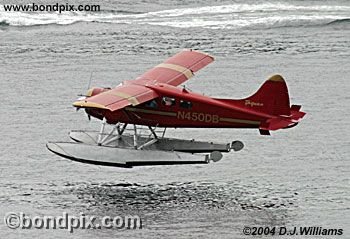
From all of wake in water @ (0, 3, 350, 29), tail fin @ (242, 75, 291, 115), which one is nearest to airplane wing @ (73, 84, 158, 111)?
tail fin @ (242, 75, 291, 115)

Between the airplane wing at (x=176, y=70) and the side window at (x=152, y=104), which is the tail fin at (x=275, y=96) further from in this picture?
the airplane wing at (x=176, y=70)

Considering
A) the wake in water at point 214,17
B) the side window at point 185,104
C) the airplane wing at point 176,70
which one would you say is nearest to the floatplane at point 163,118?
the side window at point 185,104

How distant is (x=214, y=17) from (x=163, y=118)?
18.7m

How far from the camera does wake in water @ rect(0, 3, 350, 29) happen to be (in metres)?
51.9

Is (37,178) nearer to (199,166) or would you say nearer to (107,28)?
(199,166)

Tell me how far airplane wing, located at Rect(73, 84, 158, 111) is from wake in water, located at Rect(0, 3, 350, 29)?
17.4 metres

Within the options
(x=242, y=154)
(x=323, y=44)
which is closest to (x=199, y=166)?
(x=242, y=154)

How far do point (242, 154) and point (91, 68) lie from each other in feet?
35.3

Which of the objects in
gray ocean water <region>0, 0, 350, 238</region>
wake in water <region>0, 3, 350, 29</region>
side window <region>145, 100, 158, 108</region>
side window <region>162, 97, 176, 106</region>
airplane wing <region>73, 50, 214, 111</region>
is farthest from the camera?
wake in water <region>0, 3, 350, 29</region>

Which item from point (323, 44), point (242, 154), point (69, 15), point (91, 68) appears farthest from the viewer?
point (69, 15)

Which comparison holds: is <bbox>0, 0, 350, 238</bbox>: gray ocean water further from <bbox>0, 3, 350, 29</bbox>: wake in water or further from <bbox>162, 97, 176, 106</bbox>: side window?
<bbox>162, 97, 176, 106</bbox>: side window

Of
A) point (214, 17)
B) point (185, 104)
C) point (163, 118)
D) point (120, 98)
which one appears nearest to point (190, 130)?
point (163, 118)

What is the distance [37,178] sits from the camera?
3372 cm

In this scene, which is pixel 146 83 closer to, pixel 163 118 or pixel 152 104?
pixel 152 104
